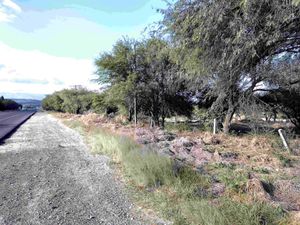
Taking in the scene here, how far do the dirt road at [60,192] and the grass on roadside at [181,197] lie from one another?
0.52 m

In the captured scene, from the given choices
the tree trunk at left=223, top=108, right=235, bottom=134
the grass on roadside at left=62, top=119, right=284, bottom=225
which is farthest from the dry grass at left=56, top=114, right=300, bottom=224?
the tree trunk at left=223, top=108, right=235, bottom=134

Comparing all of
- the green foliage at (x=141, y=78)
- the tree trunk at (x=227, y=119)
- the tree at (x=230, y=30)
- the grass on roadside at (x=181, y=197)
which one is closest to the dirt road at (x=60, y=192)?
the grass on roadside at (x=181, y=197)

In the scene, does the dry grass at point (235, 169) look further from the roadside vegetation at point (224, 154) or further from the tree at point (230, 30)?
the tree at point (230, 30)

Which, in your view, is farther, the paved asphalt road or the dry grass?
the paved asphalt road

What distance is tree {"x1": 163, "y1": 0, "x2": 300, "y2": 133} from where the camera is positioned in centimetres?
673

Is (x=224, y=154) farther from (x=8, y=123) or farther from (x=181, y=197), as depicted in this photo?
(x=8, y=123)

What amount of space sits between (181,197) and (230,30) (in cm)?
361

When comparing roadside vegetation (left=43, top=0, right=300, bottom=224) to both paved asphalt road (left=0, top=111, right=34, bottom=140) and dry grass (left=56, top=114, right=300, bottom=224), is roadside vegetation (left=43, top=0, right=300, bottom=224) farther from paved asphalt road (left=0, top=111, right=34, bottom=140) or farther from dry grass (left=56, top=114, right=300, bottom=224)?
paved asphalt road (left=0, top=111, right=34, bottom=140)

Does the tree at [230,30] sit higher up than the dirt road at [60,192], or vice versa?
the tree at [230,30]

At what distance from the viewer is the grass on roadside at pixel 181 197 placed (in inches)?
204

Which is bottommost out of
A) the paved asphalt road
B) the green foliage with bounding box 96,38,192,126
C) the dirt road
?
the paved asphalt road

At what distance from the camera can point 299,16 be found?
648 cm

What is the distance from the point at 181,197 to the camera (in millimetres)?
6641

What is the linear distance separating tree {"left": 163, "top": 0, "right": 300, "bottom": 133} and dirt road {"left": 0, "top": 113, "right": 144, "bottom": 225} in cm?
379
